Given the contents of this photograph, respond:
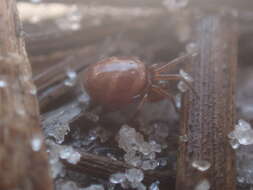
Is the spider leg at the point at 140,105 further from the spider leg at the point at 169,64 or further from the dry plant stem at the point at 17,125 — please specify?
the dry plant stem at the point at 17,125

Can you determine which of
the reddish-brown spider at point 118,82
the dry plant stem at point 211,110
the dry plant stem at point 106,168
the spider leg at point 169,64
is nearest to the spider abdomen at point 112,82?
the reddish-brown spider at point 118,82

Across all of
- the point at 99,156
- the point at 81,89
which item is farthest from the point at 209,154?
the point at 81,89

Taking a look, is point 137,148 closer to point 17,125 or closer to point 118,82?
point 118,82

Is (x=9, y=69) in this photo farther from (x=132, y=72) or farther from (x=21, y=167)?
(x=132, y=72)

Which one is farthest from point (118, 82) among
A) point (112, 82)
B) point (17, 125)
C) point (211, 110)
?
point (17, 125)

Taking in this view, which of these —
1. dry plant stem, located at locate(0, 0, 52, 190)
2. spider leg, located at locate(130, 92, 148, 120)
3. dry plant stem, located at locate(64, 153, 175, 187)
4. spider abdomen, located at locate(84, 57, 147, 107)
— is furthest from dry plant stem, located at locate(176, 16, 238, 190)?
dry plant stem, located at locate(0, 0, 52, 190)

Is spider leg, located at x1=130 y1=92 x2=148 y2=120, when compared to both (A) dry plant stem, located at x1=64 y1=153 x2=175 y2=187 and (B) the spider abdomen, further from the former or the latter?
(A) dry plant stem, located at x1=64 y1=153 x2=175 y2=187

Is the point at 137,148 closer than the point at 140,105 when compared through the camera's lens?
Yes
